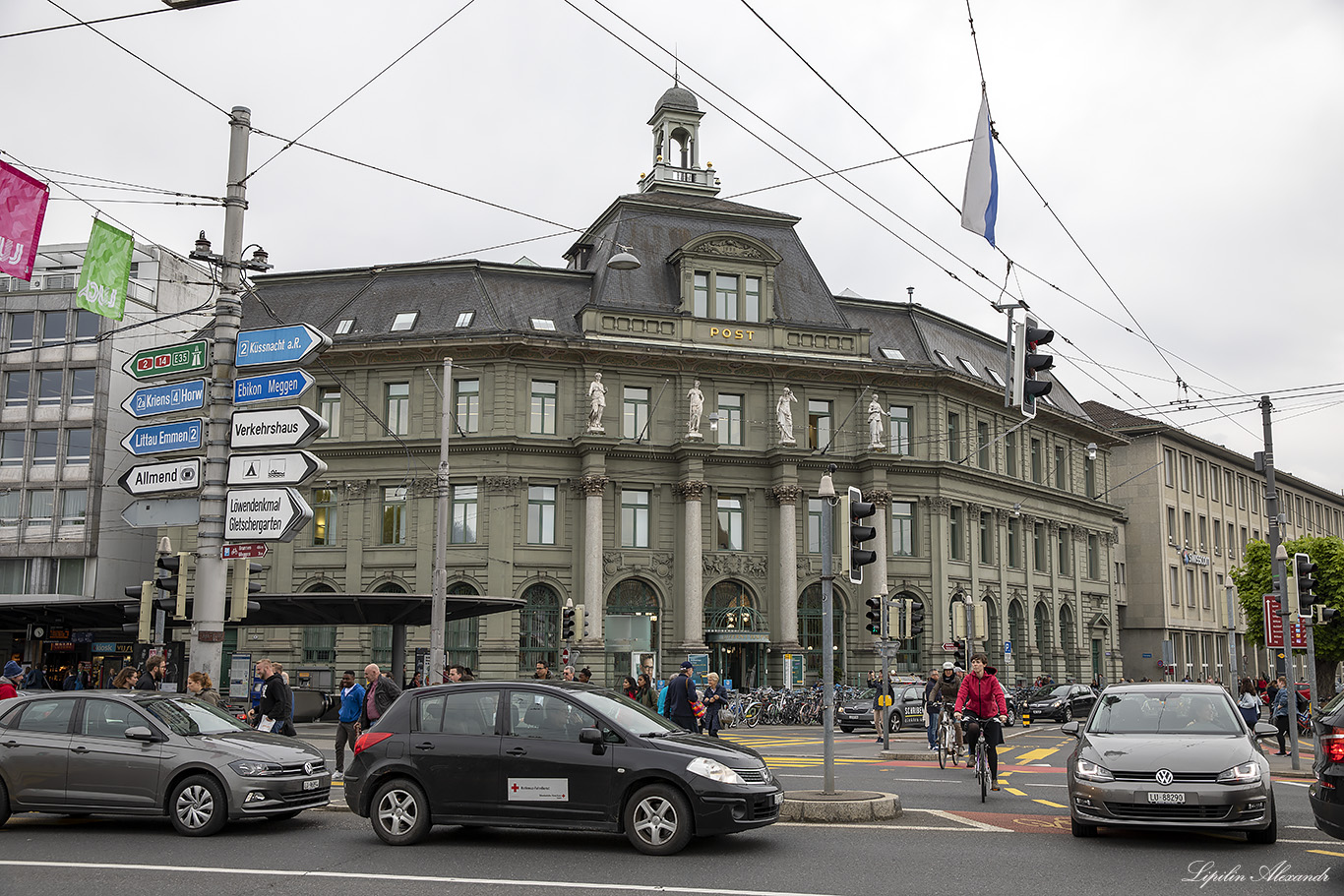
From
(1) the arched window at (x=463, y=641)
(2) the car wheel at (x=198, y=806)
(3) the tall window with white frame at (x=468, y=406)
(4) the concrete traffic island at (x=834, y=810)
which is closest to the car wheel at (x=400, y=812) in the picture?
(2) the car wheel at (x=198, y=806)

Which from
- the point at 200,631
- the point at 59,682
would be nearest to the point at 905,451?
the point at 59,682

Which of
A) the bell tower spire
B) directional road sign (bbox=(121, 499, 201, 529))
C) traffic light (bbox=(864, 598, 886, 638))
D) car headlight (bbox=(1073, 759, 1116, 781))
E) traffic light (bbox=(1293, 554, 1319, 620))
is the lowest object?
car headlight (bbox=(1073, 759, 1116, 781))

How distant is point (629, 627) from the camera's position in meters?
44.5

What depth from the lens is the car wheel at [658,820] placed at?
11.1 m

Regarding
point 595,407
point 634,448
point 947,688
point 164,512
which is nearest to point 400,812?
point 164,512

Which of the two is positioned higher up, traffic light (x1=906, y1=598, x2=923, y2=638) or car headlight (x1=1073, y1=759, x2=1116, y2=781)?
traffic light (x1=906, y1=598, x2=923, y2=638)

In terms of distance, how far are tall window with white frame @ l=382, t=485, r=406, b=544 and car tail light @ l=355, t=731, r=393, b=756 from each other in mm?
33237

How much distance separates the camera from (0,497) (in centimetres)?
4928

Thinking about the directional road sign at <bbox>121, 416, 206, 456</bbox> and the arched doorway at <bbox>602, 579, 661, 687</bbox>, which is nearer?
the directional road sign at <bbox>121, 416, 206, 456</bbox>

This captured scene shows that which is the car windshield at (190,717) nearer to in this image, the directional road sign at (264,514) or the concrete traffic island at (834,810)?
the directional road sign at (264,514)

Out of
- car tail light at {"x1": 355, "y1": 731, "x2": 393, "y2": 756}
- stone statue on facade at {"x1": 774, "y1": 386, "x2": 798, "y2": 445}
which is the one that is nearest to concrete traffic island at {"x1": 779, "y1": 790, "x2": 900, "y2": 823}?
car tail light at {"x1": 355, "y1": 731, "x2": 393, "y2": 756}

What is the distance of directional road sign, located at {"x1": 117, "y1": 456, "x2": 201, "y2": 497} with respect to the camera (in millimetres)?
15062

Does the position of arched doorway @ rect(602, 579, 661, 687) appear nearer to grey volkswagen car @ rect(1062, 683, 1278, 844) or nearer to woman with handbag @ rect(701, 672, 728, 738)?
woman with handbag @ rect(701, 672, 728, 738)

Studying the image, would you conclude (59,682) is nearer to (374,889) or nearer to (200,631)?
(200,631)
